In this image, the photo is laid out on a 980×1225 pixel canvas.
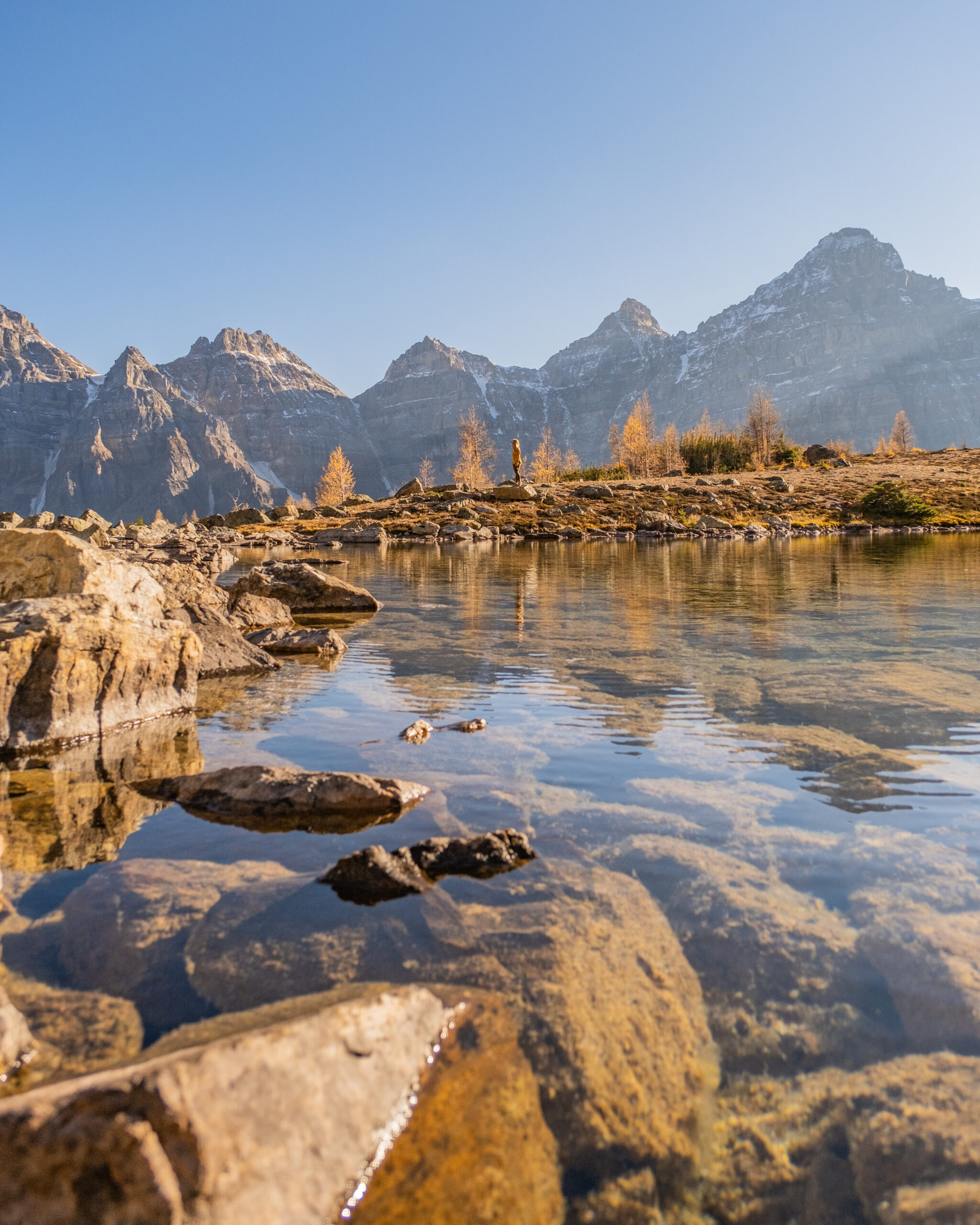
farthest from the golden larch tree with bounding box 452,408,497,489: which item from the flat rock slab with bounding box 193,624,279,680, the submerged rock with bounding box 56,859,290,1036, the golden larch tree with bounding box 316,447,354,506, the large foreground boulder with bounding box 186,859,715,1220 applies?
the large foreground boulder with bounding box 186,859,715,1220

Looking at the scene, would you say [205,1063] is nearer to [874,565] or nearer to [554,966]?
[554,966]

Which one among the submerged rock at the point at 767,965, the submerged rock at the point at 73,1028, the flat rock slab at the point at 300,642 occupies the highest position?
the flat rock slab at the point at 300,642

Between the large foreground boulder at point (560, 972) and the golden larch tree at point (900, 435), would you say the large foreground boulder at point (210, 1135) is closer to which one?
the large foreground boulder at point (560, 972)

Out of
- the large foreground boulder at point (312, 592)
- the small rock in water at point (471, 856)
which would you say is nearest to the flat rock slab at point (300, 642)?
the large foreground boulder at point (312, 592)

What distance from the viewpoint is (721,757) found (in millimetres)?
7133

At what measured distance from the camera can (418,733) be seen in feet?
25.9

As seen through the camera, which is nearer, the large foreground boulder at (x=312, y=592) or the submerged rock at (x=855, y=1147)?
the submerged rock at (x=855, y=1147)

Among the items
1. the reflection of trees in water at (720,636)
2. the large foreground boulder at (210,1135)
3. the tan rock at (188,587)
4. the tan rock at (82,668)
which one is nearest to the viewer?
the large foreground boulder at (210,1135)

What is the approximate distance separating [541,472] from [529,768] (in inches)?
3993

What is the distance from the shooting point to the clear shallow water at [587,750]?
16.8ft

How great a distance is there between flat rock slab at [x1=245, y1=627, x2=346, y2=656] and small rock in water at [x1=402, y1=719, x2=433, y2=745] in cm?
557

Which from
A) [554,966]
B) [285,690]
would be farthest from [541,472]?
[554,966]

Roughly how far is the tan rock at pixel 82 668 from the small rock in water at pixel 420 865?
15.5 feet

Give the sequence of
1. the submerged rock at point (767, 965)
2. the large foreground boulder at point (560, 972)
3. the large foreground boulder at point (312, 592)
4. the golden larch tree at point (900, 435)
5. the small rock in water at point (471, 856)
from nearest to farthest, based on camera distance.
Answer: the large foreground boulder at point (560, 972) < the submerged rock at point (767, 965) < the small rock in water at point (471, 856) < the large foreground boulder at point (312, 592) < the golden larch tree at point (900, 435)
